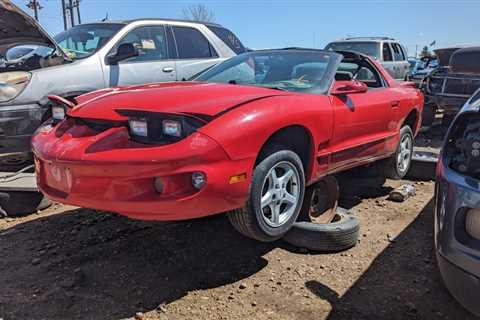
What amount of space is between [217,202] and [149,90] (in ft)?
3.76

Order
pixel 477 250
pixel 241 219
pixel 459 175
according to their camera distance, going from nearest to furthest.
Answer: pixel 477 250 → pixel 459 175 → pixel 241 219

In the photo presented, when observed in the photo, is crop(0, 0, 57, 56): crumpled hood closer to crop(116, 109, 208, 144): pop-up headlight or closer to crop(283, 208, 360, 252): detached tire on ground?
crop(116, 109, 208, 144): pop-up headlight

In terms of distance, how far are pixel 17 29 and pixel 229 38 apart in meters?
3.31

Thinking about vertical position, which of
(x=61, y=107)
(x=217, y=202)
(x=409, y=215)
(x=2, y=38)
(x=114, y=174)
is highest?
(x=2, y=38)

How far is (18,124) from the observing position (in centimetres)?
515

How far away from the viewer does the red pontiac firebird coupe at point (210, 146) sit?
2.66 metres

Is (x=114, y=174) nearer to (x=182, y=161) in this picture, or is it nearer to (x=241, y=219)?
(x=182, y=161)

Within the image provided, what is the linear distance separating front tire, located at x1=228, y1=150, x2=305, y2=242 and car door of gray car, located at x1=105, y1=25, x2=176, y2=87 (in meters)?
3.53

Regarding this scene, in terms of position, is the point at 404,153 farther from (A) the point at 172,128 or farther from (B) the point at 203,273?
(A) the point at 172,128

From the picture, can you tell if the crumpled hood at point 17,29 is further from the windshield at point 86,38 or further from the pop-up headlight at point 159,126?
the pop-up headlight at point 159,126

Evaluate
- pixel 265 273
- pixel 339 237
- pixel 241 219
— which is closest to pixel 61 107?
pixel 241 219

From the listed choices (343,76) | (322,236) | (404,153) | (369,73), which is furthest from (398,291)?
(369,73)

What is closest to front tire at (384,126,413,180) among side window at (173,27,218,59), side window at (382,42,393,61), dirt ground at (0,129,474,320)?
dirt ground at (0,129,474,320)

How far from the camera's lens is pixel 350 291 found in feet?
9.73
